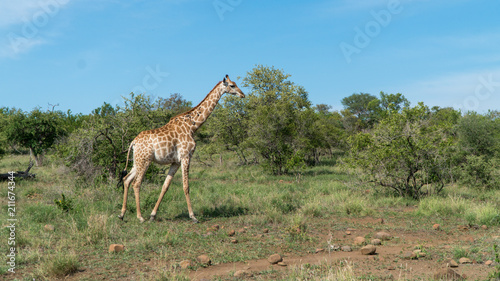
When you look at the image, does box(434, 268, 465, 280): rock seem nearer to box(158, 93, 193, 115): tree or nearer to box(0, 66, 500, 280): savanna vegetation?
box(0, 66, 500, 280): savanna vegetation

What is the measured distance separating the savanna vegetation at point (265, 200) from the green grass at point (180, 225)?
0.10 feet

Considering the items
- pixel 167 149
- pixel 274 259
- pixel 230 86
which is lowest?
pixel 274 259

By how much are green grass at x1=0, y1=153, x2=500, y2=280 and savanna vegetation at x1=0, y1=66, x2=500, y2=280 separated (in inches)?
1.2

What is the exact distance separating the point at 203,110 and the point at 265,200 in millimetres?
3262

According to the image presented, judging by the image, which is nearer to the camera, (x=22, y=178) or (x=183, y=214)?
(x=183, y=214)

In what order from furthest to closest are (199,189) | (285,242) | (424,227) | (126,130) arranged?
(199,189) < (126,130) < (424,227) < (285,242)

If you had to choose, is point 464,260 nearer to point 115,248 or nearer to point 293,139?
point 115,248

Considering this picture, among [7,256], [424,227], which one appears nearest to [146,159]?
[7,256]

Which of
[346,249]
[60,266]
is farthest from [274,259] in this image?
[60,266]

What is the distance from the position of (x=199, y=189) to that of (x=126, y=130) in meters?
3.48

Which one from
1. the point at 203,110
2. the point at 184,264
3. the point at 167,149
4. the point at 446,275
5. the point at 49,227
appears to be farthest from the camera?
the point at 203,110

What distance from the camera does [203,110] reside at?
1085 centimetres

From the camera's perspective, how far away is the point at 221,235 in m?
8.08

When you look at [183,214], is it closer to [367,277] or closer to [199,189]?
[199,189]
